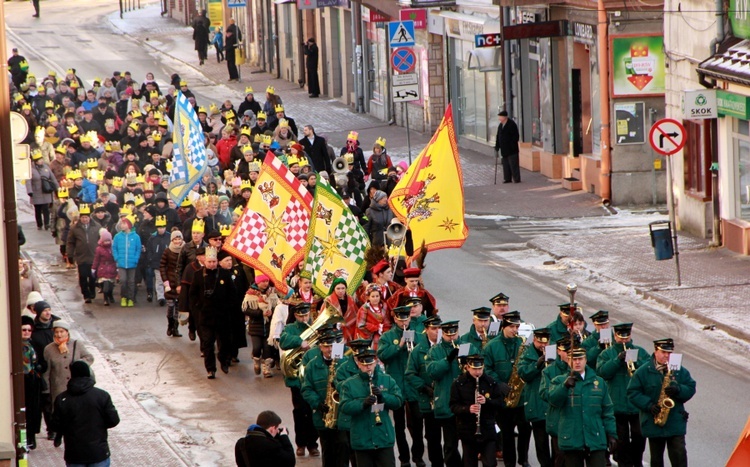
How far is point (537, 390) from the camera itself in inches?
570

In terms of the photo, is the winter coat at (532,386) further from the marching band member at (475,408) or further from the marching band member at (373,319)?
the marching band member at (373,319)

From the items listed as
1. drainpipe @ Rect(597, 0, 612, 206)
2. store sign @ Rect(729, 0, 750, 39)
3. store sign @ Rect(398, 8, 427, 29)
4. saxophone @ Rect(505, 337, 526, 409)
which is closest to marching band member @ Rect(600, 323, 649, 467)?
saxophone @ Rect(505, 337, 526, 409)

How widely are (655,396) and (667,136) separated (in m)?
9.42

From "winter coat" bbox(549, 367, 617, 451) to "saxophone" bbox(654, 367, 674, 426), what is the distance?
2.01 ft

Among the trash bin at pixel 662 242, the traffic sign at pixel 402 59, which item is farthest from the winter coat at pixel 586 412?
the traffic sign at pixel 402 59

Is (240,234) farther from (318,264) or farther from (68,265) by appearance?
(68,265)

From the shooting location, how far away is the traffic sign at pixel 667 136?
22531 mm

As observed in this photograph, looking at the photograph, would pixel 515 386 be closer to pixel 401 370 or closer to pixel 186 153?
pixel 401 370

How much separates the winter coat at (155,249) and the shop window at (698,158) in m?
9.08

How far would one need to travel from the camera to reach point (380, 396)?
13.6m

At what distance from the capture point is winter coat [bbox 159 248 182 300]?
2156cm

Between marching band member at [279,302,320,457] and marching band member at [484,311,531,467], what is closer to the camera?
marching band member at [484,311,531,467]

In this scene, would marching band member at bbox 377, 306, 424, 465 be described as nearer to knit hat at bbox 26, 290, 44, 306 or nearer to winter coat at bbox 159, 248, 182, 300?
knit hat at bbox 26, 290, 44, 306

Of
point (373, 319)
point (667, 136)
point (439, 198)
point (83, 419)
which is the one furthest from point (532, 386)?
point (667, 136)
